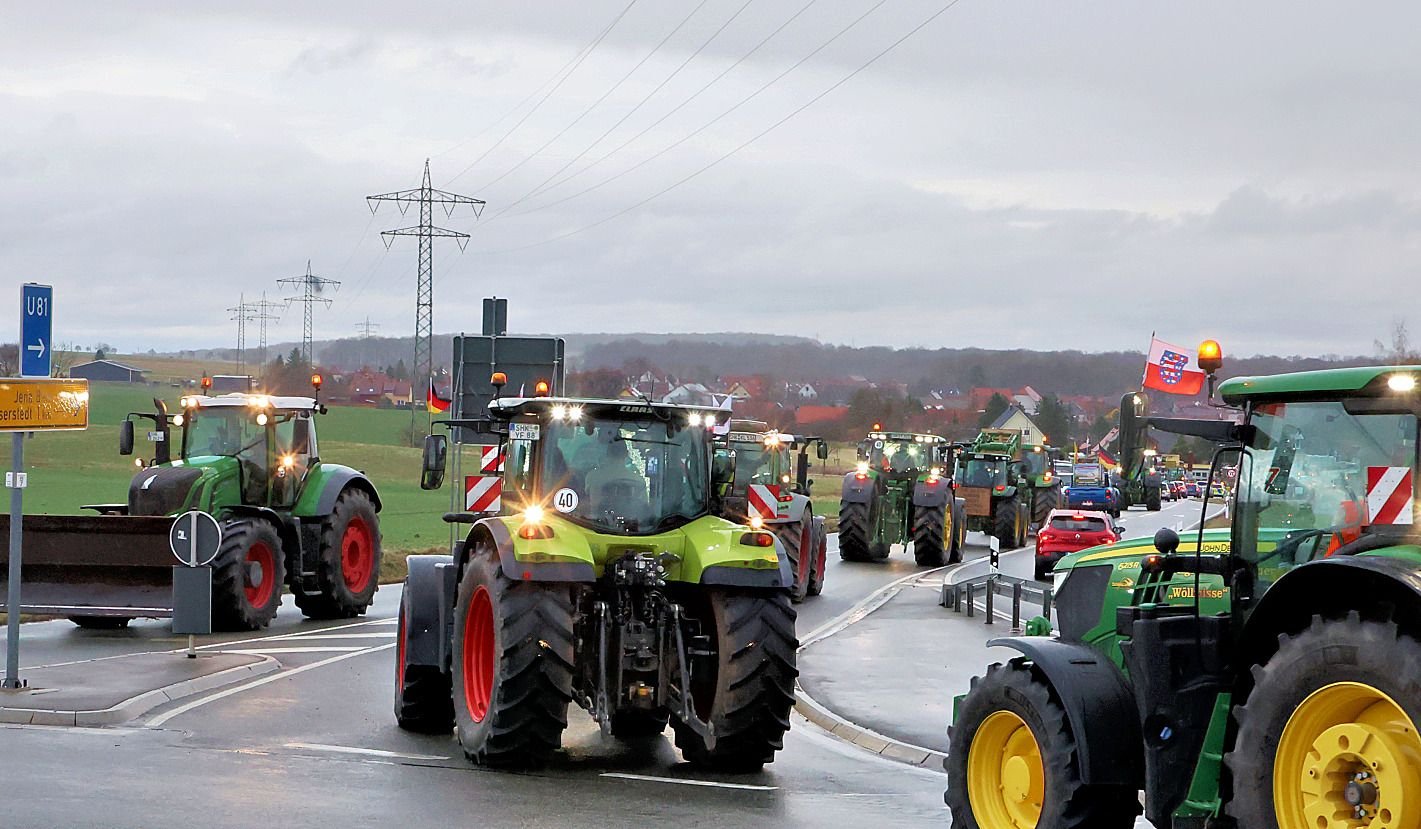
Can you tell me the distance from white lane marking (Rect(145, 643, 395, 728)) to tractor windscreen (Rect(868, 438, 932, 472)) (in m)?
19.5

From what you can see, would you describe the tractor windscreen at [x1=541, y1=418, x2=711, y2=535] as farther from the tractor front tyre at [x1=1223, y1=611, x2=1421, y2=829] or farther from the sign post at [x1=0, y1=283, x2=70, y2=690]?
the tractor front tyre at [x1=1223, y1=611, x2=1421, y2=829]

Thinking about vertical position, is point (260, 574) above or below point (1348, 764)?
below

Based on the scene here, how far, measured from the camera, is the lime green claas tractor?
1141 cm

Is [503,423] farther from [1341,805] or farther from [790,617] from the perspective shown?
[1341,805]

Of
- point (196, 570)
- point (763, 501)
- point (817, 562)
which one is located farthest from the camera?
point (817, 562)

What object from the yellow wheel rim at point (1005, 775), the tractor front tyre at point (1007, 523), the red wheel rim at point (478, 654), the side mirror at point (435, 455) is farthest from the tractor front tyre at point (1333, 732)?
the tractor front tyre at point (1007, 523)

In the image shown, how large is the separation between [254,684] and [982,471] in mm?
29772

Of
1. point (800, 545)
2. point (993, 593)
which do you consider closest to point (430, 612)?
point (993, 593)

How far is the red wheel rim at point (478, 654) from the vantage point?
12.3 m

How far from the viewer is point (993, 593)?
2266 cm

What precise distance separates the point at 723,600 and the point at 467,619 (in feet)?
6.22

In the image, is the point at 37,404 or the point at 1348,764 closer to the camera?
the point at 1348,764

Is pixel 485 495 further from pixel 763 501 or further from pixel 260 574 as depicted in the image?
pixel 763 501

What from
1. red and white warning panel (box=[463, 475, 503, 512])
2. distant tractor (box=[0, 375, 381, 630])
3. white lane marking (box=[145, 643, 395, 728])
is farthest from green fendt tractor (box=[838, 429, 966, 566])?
red and white warning panel (box=[463, 475, 503, 512])
